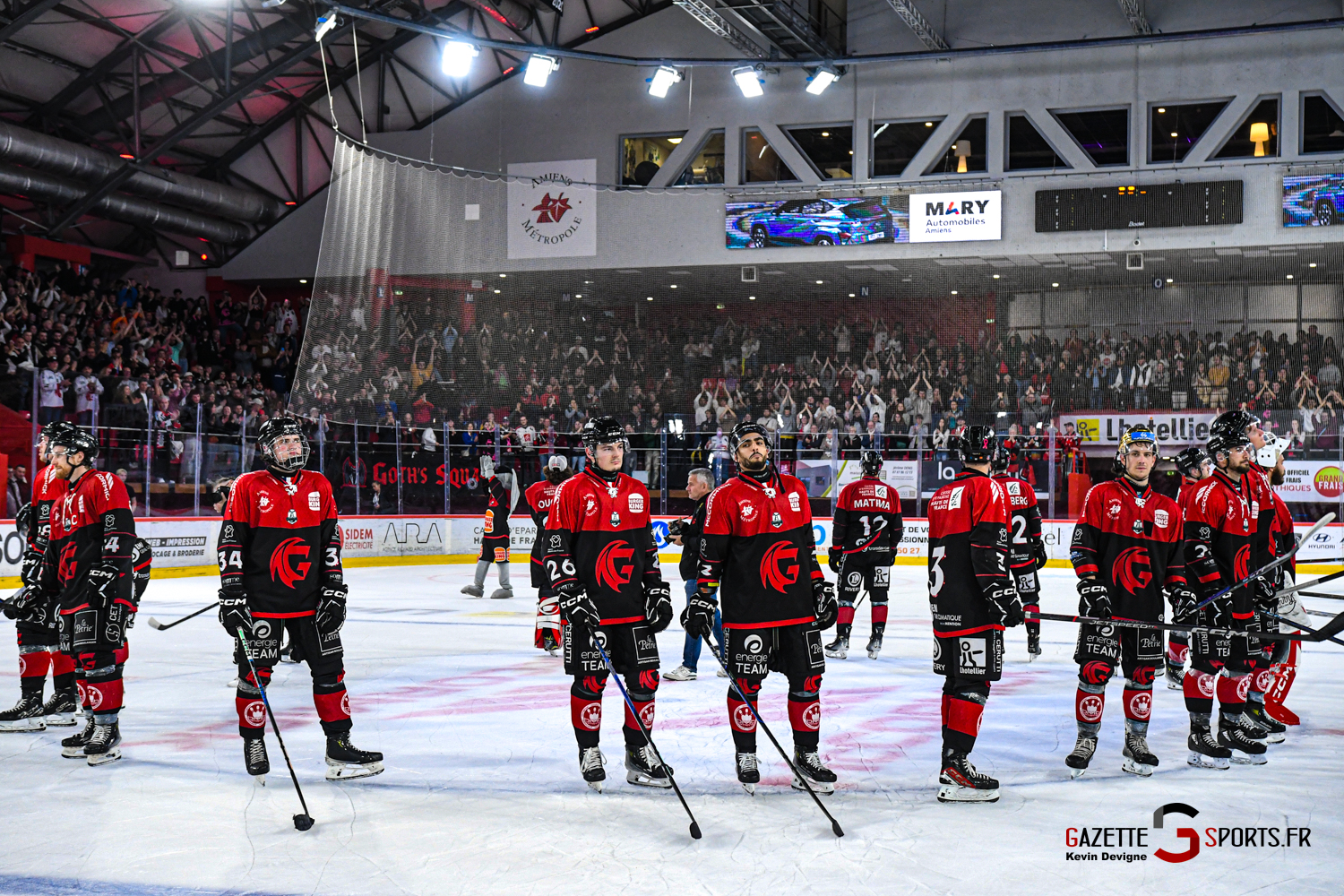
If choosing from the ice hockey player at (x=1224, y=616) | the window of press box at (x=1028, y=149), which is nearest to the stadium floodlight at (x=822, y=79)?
the window of press box at (x=1028, y=149)

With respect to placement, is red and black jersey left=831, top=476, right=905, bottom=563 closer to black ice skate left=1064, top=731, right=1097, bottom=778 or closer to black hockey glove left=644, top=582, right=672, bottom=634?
black ice skate left=1064, top=731, right=1097, bottom=778

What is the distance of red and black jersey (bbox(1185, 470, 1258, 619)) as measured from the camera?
5.32 meters

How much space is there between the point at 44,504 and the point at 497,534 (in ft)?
20.3

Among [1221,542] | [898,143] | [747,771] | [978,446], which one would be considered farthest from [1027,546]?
[898,143]

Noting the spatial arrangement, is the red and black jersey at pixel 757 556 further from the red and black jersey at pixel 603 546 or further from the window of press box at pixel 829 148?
the window of press box at pixel 829 148

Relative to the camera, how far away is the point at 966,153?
21.0m

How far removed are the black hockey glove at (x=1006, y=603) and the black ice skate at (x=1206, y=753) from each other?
1.34 metres

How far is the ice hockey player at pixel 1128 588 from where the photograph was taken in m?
5.11

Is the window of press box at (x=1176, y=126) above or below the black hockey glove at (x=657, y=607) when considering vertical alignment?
above

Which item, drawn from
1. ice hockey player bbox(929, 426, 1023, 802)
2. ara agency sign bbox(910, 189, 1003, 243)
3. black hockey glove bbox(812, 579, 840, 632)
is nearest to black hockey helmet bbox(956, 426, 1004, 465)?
ice hockey player bbox(929, 426, 1023, 802)

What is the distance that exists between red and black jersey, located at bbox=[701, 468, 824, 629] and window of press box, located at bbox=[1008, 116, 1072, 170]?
56.7 feet

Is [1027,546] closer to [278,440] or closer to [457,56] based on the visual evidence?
[278,440]

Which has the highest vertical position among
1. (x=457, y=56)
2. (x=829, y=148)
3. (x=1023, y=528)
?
(x=829, y=148)

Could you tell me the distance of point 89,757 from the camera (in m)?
5.24
